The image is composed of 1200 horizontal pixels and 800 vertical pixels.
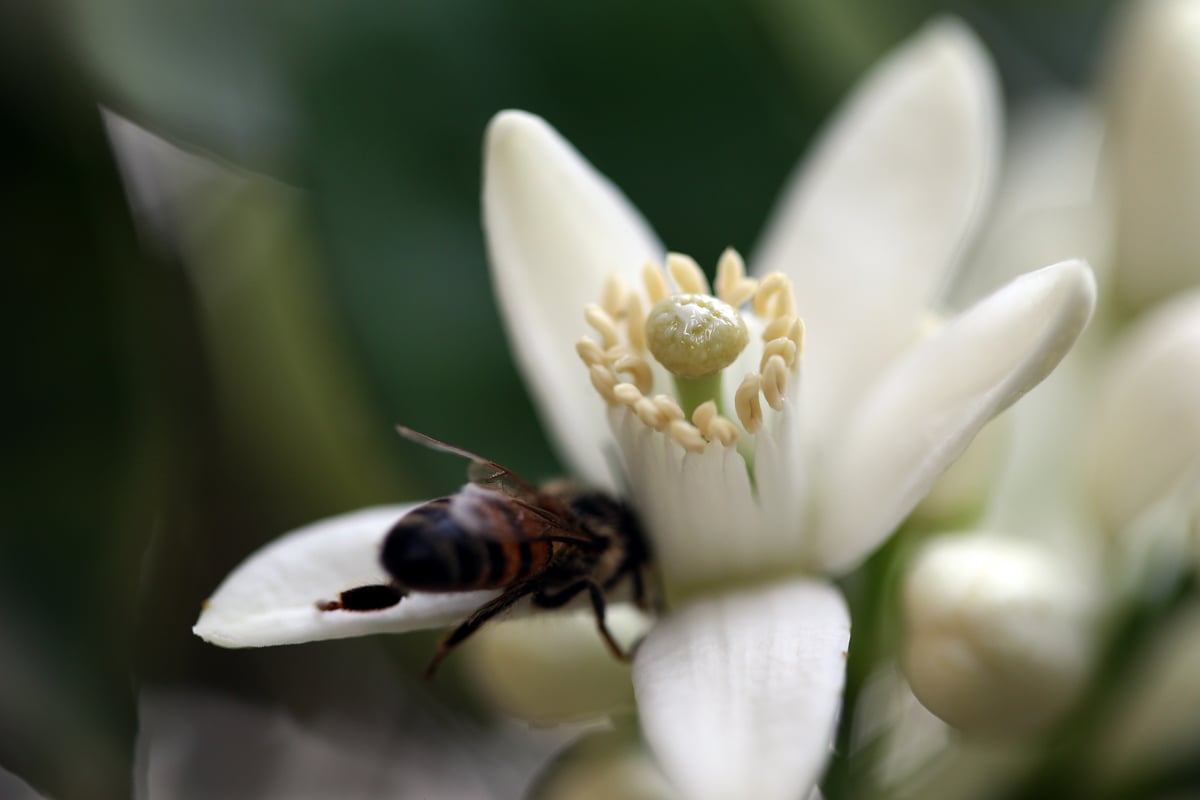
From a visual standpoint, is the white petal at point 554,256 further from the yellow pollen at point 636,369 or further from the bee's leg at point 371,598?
the bee's leg at point 371,598

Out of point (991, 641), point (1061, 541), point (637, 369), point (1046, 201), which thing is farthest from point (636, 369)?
point (1046, 201)

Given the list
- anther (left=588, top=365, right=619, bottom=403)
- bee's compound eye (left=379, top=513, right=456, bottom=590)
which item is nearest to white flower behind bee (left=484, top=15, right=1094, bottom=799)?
anther (left=588, top=365, right=619, bottom=403)

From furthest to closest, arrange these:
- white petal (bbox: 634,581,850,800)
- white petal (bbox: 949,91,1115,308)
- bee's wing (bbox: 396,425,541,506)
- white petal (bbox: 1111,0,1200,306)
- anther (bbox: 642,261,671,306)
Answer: white petal (bbox: 949,91,1115,308)
white petal (bbox: 1111,0,1200,306)
anther (bbox: 642,261,671,306)
bee's wing (bbox: 396,425,541,506)
white petal (bbox: 634,581,850,800)

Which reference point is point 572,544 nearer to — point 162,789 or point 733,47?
point 162,789

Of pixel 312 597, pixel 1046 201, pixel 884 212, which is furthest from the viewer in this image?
pixel 1046 201

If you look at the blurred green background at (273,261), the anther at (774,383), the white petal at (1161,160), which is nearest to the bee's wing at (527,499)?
the anther at (774,383)

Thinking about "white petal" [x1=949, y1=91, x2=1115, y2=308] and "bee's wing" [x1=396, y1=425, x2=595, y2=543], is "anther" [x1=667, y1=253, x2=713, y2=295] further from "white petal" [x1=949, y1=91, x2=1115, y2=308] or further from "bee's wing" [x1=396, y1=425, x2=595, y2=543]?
"white petal" [x1=949, y1=91, x2=1115, y2=308]

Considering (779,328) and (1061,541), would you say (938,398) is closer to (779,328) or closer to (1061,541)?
(779,328)
